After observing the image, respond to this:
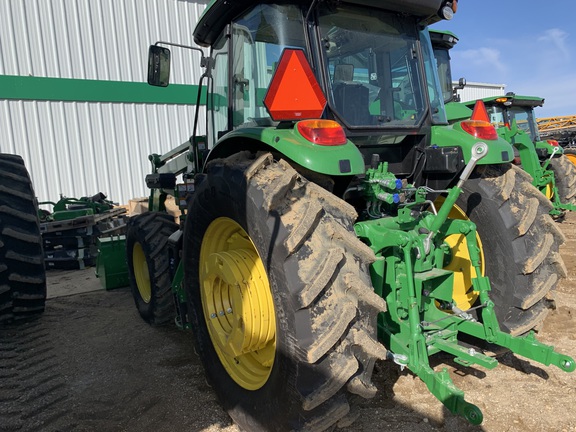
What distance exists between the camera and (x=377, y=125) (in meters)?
2.43

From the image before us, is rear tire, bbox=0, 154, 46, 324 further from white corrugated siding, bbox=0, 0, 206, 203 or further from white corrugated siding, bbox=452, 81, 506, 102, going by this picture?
white corrugated siding, bbox=452, 81, 506, 102

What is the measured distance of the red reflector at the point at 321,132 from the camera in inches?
77.1

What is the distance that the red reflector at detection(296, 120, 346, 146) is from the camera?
196cm

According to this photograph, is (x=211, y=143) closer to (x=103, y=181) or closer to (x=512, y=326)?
(x=512, y=326)

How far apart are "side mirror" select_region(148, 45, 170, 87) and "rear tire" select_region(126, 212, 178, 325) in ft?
3.80

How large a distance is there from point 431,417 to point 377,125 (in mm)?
1546

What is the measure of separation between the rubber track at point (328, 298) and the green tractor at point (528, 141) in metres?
5.45

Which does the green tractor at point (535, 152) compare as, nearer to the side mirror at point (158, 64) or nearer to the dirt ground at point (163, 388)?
the dirt ground at point (163, 388)

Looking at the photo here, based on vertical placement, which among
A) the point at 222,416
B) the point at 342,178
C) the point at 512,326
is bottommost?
the point at 222,416

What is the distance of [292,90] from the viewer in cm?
197

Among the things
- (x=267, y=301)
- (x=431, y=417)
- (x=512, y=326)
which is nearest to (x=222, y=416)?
(x=267, y=301)

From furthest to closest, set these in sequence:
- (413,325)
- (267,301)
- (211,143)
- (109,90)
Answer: (109,90) → (211,143) → (267,301) → (413,325)

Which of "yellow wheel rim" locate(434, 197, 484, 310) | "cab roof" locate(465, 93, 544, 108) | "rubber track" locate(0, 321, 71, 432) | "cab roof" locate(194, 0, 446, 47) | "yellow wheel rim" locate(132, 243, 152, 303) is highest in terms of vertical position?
"cab roof" locate(194, 0, 446, 47)

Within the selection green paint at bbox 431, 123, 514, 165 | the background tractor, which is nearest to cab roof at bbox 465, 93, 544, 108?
green paint at bbox 431, 123, 514, 165
